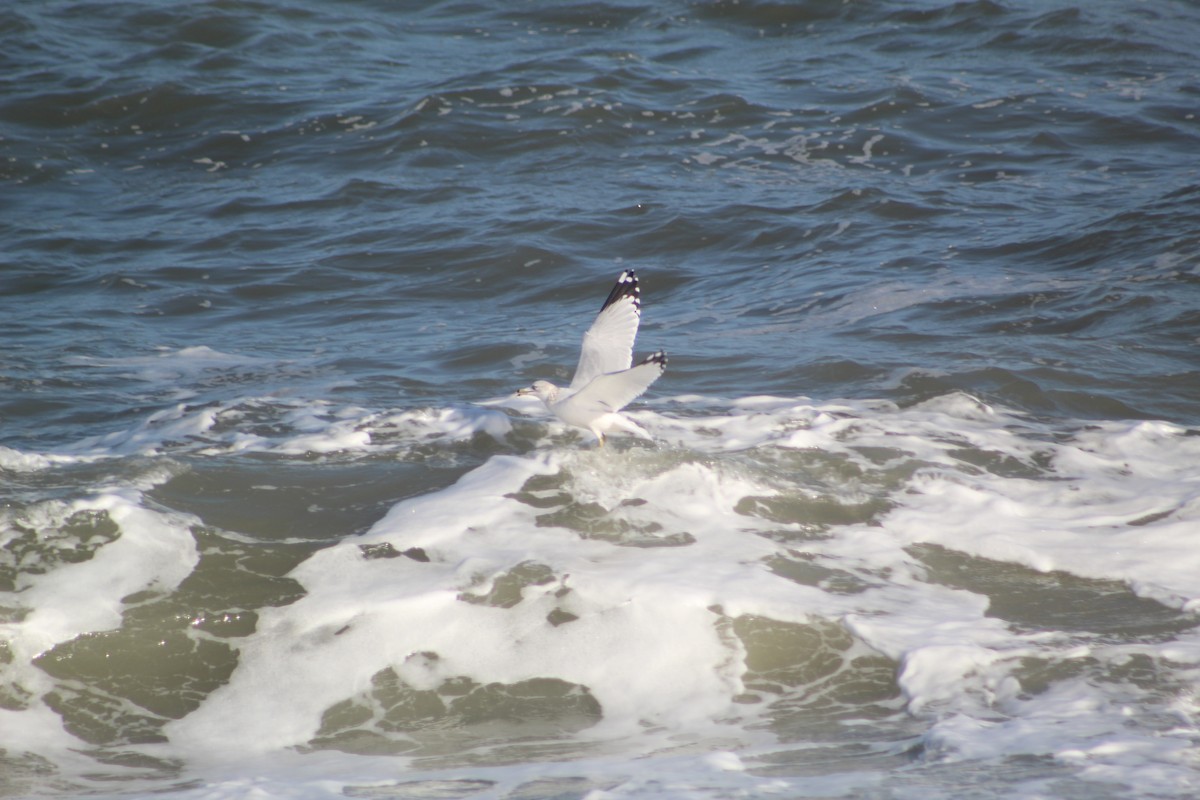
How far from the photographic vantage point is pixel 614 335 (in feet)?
20.6

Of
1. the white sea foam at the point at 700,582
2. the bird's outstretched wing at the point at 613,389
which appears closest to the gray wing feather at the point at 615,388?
the bird's outstretched wing at the point at 613,389

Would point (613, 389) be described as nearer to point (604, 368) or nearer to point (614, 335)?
point (604, 368)

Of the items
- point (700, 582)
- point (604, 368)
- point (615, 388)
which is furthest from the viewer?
point (604, 368)

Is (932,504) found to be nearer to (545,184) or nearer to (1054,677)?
(1054,677)

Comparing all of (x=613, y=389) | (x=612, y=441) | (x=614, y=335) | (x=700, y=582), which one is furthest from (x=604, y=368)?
(x=700, y=582)

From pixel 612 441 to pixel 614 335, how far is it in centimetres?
57

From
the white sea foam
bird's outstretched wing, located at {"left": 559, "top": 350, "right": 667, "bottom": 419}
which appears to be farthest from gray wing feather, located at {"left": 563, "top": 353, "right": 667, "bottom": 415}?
the white sea foam

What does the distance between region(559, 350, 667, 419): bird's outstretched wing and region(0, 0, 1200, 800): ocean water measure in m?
0.30

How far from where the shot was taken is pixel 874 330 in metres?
8.28

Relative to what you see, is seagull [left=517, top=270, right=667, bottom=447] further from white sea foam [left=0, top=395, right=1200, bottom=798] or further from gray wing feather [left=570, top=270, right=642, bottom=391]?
white sea foam [left=0, top=395, right=1200, bottom=798]

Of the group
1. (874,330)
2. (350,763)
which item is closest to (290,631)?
(350,763)

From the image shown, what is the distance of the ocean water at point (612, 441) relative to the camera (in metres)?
3.99

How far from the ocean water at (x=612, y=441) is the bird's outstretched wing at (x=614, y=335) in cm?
43

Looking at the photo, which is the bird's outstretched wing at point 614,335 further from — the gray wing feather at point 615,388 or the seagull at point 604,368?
the gray wing feather at point 615,388
